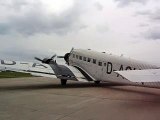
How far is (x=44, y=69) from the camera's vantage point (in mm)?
22422

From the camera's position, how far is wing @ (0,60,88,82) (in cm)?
2131

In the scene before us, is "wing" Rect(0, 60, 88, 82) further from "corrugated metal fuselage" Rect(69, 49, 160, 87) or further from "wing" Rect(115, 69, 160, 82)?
"wing" Rect(115, 69, 160, 82)

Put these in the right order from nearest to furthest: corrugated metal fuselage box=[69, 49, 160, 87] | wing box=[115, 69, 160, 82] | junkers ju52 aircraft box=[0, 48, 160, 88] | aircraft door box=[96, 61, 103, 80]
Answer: wing box=[115, 69, 160, 82] < corrugated metal fuselage box=[69, 49, 160, 87] < junkers ju52 aircraft box=[0, 48, 160, 88] < aircraft door box=[96, 61, 103, 80]

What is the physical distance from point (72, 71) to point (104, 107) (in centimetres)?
1163

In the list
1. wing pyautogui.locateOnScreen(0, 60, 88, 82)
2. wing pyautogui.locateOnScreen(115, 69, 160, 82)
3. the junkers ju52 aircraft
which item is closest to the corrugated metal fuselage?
the junkers ju52 aircraft

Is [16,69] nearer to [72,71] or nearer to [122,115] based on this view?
[72,71]

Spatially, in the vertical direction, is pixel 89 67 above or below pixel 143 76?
above

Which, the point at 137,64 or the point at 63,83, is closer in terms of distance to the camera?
the point at 137,64

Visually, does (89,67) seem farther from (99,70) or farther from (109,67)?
(109,67)

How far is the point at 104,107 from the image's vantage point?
11992 mm

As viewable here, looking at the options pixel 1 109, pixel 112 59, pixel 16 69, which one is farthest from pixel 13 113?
pixel 112 59

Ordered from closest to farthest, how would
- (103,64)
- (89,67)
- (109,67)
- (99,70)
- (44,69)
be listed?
(109,67)
(44,69)
(103,64)
(99,70)
(89,67)

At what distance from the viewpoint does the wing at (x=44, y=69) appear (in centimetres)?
2131

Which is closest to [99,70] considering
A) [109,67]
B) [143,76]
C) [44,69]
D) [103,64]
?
[103,64]
